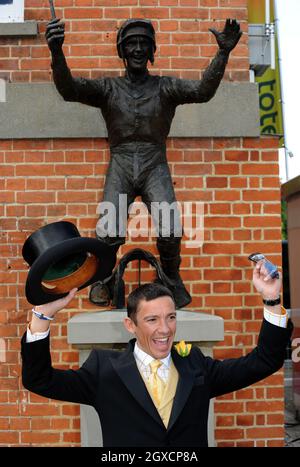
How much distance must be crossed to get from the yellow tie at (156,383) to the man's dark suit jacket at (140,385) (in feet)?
0.16

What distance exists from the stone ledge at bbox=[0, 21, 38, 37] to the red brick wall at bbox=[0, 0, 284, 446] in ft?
0.24

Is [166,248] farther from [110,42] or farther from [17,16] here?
[17,16]

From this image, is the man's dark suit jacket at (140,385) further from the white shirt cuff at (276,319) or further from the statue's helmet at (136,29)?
the statue's helmet at (136,29)

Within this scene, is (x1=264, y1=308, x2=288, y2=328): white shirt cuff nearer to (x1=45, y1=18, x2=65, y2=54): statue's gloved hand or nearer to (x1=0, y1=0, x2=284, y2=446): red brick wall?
(x1=45, y1=18, x2=65, y2=54): statue's gloved hand

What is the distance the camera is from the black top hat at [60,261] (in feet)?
6.82

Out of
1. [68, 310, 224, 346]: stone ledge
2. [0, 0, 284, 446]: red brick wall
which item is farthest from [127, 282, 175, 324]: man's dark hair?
[0, 0, 284, 446]: red brick wall

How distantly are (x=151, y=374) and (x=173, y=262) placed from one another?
5.15ft

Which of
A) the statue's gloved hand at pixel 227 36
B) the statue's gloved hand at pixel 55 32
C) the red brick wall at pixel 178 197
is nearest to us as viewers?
the statue's gloved hand at pixel 55 32

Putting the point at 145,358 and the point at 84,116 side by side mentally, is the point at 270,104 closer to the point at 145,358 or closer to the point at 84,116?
the point at 84,116

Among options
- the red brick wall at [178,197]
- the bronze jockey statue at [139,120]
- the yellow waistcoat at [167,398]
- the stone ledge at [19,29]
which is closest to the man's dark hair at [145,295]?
the yellow waistcoat at [167,398]

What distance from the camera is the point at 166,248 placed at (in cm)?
354

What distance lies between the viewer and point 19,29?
4.44m

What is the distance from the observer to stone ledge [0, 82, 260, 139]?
4441 millimetres

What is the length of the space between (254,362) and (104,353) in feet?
1.89
